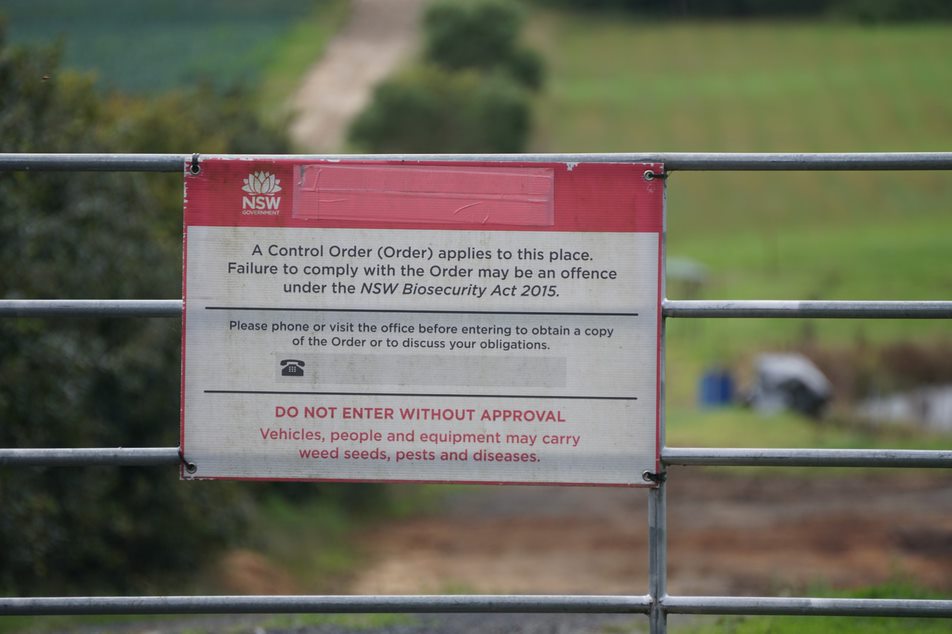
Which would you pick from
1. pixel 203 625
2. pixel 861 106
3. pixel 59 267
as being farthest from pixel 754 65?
pixel 203 625

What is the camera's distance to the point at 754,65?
133 feet

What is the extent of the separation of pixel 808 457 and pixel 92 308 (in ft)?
6.61

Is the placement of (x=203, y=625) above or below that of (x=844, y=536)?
above

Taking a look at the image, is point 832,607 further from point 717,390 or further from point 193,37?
point 193,37

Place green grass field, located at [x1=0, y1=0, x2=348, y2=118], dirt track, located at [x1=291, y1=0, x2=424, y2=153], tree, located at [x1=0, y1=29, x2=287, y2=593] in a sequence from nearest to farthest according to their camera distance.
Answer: tree, located at [x1=0, y1=29, x2=287, y2=593] → green grass field, located at [x1=0, y1=0, x2=348, y2=118] → dirt track, located at [x1=291, y1=0, x2=424, y2=153]

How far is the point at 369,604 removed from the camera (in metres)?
3.09

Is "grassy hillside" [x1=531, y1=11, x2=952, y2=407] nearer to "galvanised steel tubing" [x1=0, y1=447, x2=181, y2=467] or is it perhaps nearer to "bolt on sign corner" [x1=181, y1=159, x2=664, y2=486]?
"bolt on sign corner" [x1=181, y1=159, x2=664, y2=486]

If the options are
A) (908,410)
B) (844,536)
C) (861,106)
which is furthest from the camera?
(861,106)

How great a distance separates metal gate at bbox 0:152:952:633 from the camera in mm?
3035

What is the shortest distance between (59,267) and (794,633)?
7.60 meters

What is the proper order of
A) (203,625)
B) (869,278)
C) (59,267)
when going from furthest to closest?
(869,278), (59,267), (203,625)

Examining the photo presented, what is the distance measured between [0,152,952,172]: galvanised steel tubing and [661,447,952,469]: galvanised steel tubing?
0.77 m

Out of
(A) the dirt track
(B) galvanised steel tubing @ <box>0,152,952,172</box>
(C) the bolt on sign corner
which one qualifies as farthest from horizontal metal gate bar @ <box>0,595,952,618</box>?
(A) the dirt track

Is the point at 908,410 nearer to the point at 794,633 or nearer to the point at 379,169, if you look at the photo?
the point at 794,633
